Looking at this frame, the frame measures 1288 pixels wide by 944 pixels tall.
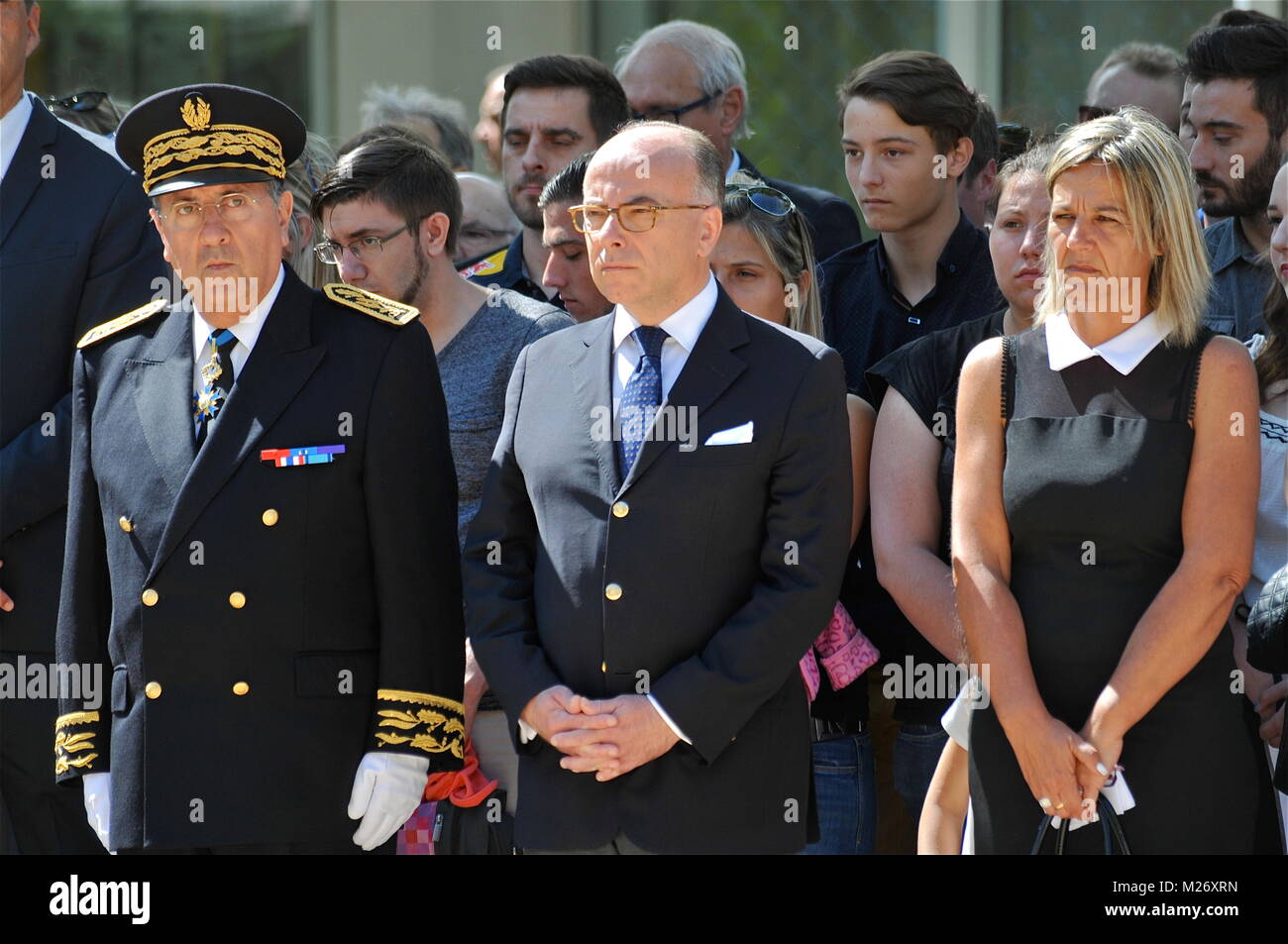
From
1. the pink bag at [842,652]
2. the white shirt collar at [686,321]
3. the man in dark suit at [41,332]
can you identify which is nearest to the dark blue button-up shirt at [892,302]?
the pink bag at [842,652]

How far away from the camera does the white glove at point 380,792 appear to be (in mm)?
3387

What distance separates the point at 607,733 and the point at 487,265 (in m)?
2.53

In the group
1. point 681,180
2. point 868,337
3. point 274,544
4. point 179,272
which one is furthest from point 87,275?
point 868,337

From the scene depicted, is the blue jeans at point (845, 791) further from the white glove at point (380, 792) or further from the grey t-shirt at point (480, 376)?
the white glove at point (380, 792)

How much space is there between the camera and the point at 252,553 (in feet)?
11.2

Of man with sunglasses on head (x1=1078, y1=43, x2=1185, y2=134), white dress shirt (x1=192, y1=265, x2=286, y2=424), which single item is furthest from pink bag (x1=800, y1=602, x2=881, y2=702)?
man with sunglasses on head (x1=1078, y1=43, x2=1185, y2=134)

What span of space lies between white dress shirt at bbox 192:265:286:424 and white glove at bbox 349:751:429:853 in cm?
80

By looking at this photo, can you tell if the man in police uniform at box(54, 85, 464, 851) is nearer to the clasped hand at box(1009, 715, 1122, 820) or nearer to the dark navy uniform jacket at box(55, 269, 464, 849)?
the dark navy uniform jacket at box(55, 269, 464, 849)

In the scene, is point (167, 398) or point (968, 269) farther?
point (968, 269)

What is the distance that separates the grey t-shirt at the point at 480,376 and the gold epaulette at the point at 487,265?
3.41 ft

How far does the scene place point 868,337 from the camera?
464 centimetres

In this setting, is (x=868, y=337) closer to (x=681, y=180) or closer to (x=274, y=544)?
(x=681, y=180)

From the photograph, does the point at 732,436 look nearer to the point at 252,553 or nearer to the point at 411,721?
the point at 411,721
